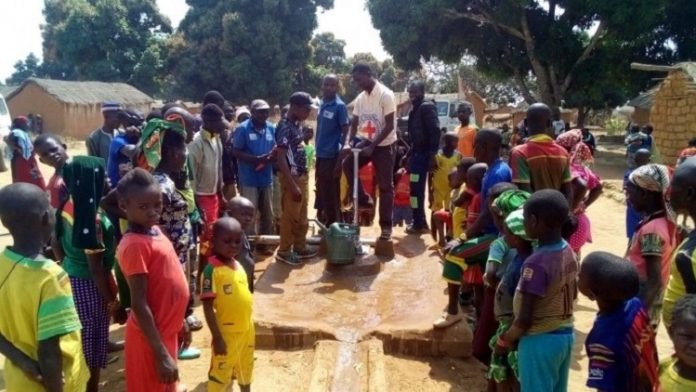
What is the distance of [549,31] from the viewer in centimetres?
1897

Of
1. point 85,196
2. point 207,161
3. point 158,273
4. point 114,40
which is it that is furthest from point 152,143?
point 114,40

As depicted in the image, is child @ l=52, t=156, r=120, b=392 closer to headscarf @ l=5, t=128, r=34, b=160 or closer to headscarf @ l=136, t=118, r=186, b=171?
headscarf @ l=136, t=118, r=186, b=171

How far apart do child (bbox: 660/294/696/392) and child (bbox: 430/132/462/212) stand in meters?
5.17

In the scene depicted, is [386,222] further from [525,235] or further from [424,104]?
[525,235]

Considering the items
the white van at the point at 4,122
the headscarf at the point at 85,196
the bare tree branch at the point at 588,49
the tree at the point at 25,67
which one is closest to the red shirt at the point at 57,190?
the headscarf at the point at 85,196

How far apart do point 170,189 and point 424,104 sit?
3.61 metres

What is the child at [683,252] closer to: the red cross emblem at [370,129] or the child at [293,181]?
the child at [293,181]

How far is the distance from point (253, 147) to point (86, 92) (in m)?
25.3

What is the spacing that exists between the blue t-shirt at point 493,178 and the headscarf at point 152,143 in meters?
2.15

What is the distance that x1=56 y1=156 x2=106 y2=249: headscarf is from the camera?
306 centimetres

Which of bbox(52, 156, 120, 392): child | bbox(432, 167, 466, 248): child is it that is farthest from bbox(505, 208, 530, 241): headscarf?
bbox(52, 156, 120, 392): child

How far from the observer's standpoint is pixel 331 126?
5.76 meters

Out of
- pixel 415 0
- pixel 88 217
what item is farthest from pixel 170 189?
pixel 415 0

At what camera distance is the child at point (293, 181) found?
16.9ft
